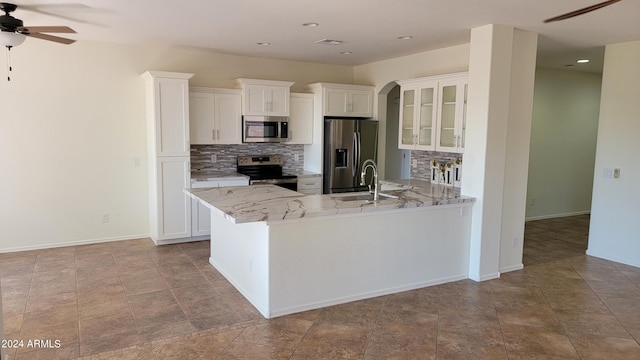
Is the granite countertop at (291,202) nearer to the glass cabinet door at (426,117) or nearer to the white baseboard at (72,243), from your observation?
the glass cabinet door at (426,117)

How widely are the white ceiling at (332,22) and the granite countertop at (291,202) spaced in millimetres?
1688

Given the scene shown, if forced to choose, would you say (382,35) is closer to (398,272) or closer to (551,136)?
(398,272)

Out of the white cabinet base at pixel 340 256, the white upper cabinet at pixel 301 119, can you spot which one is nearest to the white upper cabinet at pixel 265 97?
the white upper cabinet at pixel 301 119

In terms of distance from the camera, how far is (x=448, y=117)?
17.4 feet

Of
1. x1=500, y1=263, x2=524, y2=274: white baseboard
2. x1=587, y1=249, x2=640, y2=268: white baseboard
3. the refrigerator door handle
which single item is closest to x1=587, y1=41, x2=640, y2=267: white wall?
x1=587, y1=249, x2=640, y2=268: white baseboard

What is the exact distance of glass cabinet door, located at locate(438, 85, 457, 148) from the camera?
5193 mm

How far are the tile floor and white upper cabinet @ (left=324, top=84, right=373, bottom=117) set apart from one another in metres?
3.11

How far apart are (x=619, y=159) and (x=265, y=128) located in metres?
4.57

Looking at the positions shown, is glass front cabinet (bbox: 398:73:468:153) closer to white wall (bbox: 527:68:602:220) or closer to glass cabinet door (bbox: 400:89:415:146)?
glass cabinet door (bbox: 400:89:415:146)

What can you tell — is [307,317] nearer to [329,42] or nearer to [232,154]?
[329,42]

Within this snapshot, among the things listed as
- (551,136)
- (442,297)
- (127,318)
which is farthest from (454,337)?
(551,136)

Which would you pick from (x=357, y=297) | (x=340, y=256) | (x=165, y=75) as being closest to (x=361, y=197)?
(x=340, y=256)

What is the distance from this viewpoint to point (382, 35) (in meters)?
4.95

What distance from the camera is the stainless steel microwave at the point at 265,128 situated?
6.38 meters
